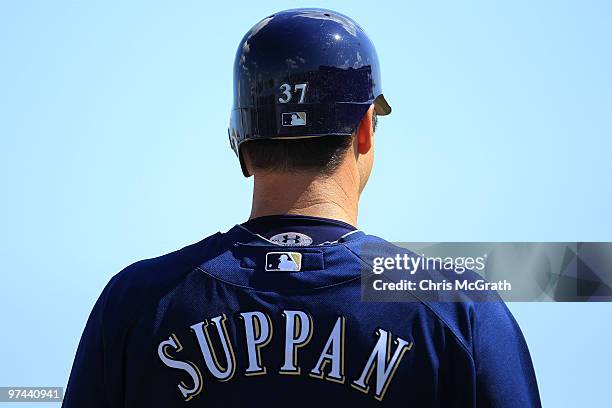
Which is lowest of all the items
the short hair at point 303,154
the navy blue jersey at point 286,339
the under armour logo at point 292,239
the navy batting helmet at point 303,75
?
the navy blue jersey at point 286,339

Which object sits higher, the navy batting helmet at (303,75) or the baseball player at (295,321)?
the navy batting helmet at (303,75)

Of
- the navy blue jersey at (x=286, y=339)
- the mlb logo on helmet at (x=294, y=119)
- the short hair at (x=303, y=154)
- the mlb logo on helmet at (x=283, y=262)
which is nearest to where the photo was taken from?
the navy blue jersey at (x=286, y=339)

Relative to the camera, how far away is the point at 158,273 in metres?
3.97

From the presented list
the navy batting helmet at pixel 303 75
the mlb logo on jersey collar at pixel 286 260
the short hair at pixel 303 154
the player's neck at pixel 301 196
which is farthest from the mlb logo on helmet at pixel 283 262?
the navy batting helmet at pixel 303 75

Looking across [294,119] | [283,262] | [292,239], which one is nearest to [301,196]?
[292,239]

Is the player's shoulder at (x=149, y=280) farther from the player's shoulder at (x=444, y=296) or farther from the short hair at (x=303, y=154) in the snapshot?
the player's shoulder at (x=444, y=296)

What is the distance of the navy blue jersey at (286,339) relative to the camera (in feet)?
12.0

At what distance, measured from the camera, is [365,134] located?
4297 mm

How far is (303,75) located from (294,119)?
226 mm

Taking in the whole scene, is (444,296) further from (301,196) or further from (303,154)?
(303,154)

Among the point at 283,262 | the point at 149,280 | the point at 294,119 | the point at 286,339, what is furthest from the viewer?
the point at 294,119

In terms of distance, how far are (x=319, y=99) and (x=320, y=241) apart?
77 centimetres

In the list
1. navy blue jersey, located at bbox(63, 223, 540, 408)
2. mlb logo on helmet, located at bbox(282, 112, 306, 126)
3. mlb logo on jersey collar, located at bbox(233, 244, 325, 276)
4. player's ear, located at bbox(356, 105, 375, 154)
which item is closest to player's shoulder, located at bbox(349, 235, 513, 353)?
navy blue jersey, located at bbox(63, 223, 540, 408)

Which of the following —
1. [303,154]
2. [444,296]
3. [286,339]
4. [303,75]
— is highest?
[303,75]
